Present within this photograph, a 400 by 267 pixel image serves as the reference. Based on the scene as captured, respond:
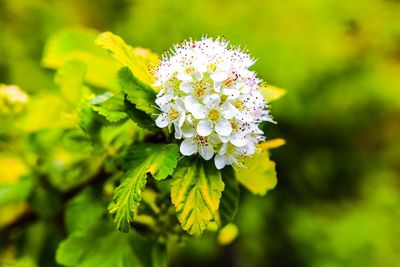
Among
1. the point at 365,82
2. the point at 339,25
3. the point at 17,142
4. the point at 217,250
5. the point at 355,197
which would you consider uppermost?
the point at 339,25

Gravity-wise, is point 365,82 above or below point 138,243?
above

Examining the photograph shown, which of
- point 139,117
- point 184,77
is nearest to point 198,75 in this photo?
point 184,77

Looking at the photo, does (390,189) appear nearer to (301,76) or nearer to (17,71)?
(301,76)

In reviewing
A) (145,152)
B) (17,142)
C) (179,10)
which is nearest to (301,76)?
(179,10)

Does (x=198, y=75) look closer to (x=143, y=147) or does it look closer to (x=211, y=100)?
(x=211, y=100)

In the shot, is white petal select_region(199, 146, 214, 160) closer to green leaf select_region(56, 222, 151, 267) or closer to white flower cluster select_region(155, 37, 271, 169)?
white flower cluster select_region(155, 37, 271, 169)

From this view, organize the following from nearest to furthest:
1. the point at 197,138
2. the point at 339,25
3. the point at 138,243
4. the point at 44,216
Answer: the point at 197,138
the point at 138,243
the point at 44,216
the point at 339,25
